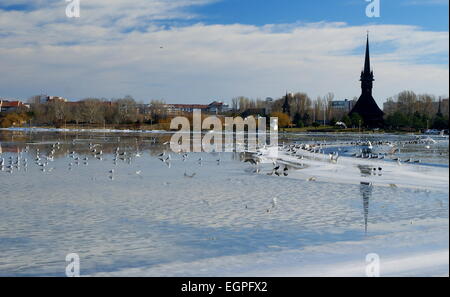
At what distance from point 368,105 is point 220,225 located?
249ft

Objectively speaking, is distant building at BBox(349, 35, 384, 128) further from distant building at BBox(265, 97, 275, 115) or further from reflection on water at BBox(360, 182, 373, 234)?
reflection on water at BBox(360, 182, 373, 234)

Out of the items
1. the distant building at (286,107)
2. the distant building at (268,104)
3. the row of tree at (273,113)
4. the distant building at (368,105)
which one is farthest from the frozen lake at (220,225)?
the distant building at (268,104)

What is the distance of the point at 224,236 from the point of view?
28.1 ft

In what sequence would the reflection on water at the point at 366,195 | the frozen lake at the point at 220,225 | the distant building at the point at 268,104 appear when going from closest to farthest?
the frozen lake at the point at 220,225, the reflection on water at the point at 366,195, the distant building at the point at 268,104

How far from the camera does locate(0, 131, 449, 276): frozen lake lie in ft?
23.0

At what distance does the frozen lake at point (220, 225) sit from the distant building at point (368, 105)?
61.7 meters

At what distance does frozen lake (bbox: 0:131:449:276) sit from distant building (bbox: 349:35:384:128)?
61.7 metres

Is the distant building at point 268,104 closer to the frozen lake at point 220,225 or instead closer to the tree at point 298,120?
the tree at point 298,120

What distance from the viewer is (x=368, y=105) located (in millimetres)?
81625

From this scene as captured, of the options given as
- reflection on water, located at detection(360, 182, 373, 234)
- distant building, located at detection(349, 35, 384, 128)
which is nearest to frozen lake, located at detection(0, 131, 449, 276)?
reflection on water, located at detection(360, 182, 373, 234)

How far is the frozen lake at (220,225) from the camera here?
702cm
